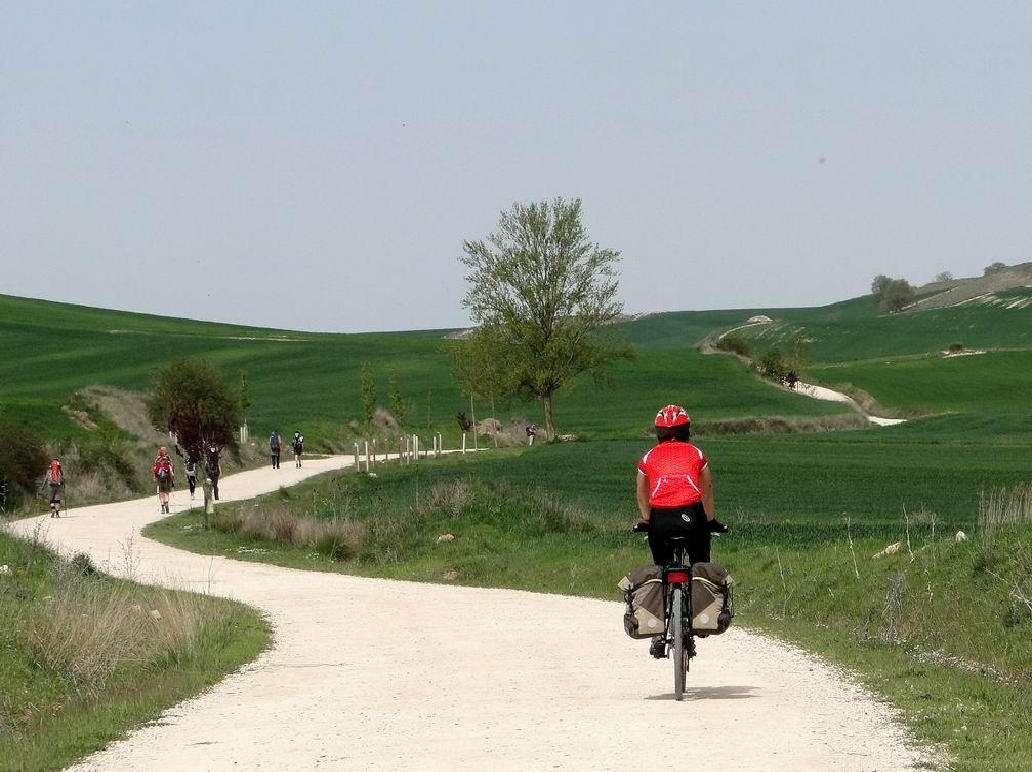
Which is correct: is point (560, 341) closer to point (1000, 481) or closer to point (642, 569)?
point (1000, 481)

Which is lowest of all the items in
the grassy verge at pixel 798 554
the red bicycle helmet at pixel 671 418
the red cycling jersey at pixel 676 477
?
A: the grassy verge at pixel 798 554

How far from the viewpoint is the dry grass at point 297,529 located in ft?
108

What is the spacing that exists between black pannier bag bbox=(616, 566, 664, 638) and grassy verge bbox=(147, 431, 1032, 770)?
184cm

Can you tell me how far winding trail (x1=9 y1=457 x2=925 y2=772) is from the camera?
9898 millimetres

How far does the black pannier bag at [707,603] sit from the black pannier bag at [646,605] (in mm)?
282

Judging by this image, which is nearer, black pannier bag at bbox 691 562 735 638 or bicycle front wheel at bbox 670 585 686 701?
bicycle front wheel at bbox 670 585 686 701

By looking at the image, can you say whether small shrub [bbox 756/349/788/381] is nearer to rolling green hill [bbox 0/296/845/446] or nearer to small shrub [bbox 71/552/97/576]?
rolling green hill [bbox 0/296/845/446]

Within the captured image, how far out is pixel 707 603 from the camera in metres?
12.6

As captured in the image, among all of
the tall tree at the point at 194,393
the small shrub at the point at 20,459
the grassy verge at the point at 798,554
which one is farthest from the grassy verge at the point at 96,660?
the tall tree at the point at 194,393

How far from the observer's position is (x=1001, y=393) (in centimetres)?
13225

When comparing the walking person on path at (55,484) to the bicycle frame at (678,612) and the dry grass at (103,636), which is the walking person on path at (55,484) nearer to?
the dry grass at (103,636)

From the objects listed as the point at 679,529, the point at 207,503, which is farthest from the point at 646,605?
the point at 207,503

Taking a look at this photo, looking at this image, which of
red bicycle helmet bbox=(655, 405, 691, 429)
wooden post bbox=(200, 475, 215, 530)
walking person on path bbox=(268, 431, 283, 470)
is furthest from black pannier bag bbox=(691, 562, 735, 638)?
walking person on path bbox=(268, 431, 283, 470)

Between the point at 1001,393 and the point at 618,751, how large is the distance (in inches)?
5040
